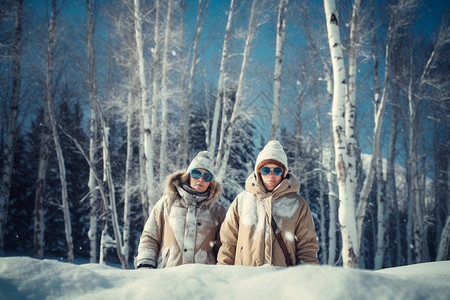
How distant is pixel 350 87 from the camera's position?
5973 mm

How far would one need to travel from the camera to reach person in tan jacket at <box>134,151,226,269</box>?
8.32 ft

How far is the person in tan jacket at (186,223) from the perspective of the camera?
2.54m

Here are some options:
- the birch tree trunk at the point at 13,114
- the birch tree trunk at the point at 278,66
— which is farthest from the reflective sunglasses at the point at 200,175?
the birch tree trunk at the point at 13,114

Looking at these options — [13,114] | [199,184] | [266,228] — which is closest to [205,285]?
[266,228]

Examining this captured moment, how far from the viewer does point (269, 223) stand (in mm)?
2121

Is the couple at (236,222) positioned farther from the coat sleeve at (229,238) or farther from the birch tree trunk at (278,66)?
the birch tree trunk at (278,66)

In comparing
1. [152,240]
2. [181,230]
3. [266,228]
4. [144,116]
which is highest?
[144,116]

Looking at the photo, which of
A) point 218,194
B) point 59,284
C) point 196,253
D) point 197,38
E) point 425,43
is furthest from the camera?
point 425,43

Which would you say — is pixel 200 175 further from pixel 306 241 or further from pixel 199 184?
pixel 306 241

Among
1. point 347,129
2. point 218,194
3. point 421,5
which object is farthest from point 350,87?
point 218,194

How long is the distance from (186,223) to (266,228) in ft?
2.96

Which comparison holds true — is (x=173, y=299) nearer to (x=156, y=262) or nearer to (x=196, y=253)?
(x=196, y=253)

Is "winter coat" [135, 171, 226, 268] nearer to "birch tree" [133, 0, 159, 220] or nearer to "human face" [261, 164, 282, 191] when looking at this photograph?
"human face" [261, 164, 282, 191]

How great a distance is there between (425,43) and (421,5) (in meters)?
3.90
